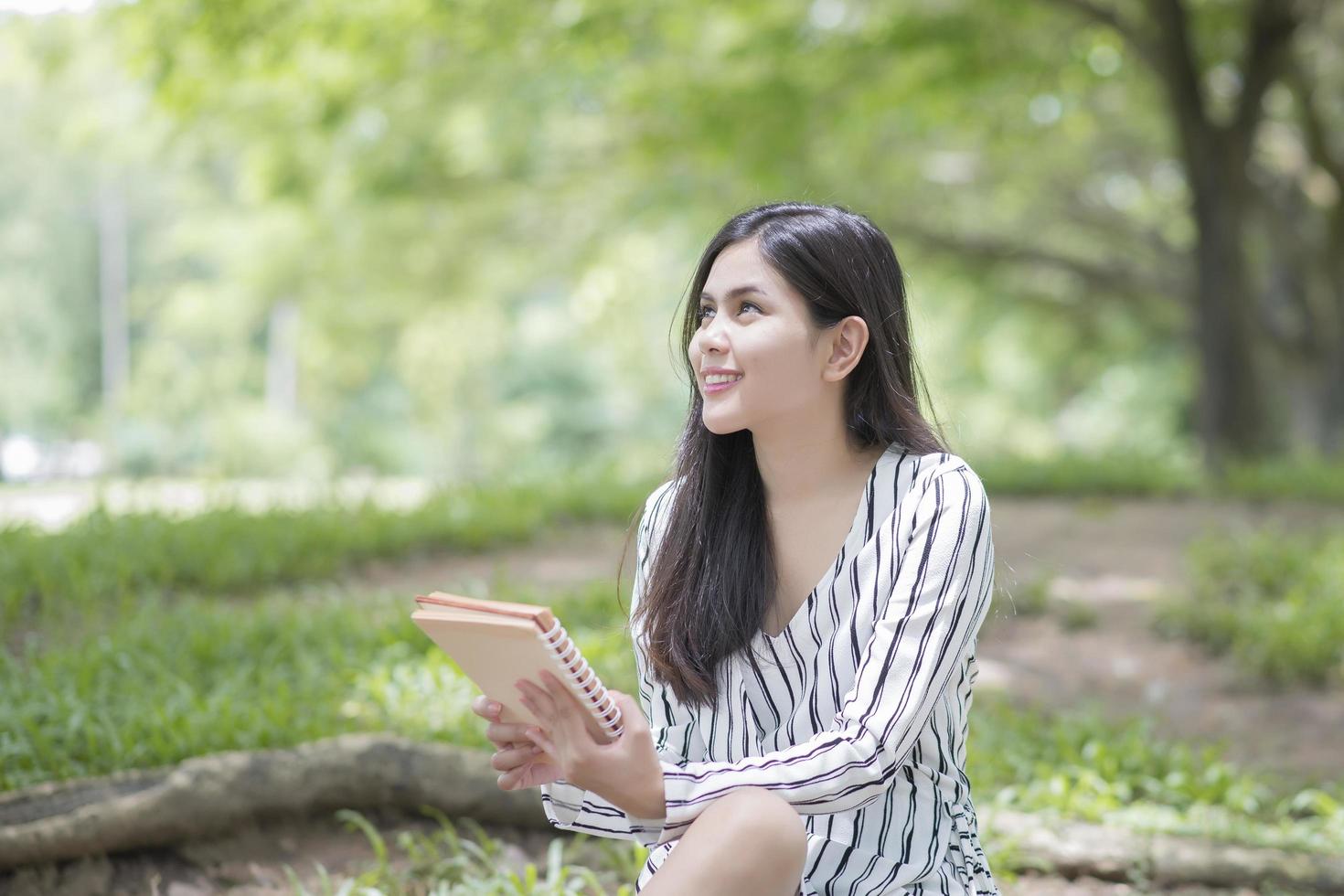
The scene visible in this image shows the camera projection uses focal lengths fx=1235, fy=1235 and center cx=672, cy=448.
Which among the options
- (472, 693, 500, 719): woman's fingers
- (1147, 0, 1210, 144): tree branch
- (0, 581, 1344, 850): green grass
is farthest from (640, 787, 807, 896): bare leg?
(1147, 0, 1210, 144): tree branch

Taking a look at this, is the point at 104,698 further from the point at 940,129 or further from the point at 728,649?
the point at 940,129

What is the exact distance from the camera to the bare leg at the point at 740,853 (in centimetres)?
159

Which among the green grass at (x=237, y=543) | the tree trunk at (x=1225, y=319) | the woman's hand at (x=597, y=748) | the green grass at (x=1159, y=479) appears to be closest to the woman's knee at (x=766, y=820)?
the woman's hand at (x=597, y=748)

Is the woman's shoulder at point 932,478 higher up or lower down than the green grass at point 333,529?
higher up

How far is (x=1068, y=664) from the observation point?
5.26 metres

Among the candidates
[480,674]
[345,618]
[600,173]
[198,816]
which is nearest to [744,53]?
[600,173]

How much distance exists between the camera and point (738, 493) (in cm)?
213

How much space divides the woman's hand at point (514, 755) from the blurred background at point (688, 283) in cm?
87

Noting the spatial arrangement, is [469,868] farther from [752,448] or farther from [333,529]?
[333,529]

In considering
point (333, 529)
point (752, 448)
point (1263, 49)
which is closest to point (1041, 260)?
point (1263, 49)

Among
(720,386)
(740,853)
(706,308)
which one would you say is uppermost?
(706,308)

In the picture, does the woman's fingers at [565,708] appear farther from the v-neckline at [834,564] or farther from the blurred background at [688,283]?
the blurred background at [688,283]

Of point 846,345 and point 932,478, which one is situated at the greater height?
point 846,345

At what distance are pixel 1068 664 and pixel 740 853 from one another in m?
4.01
